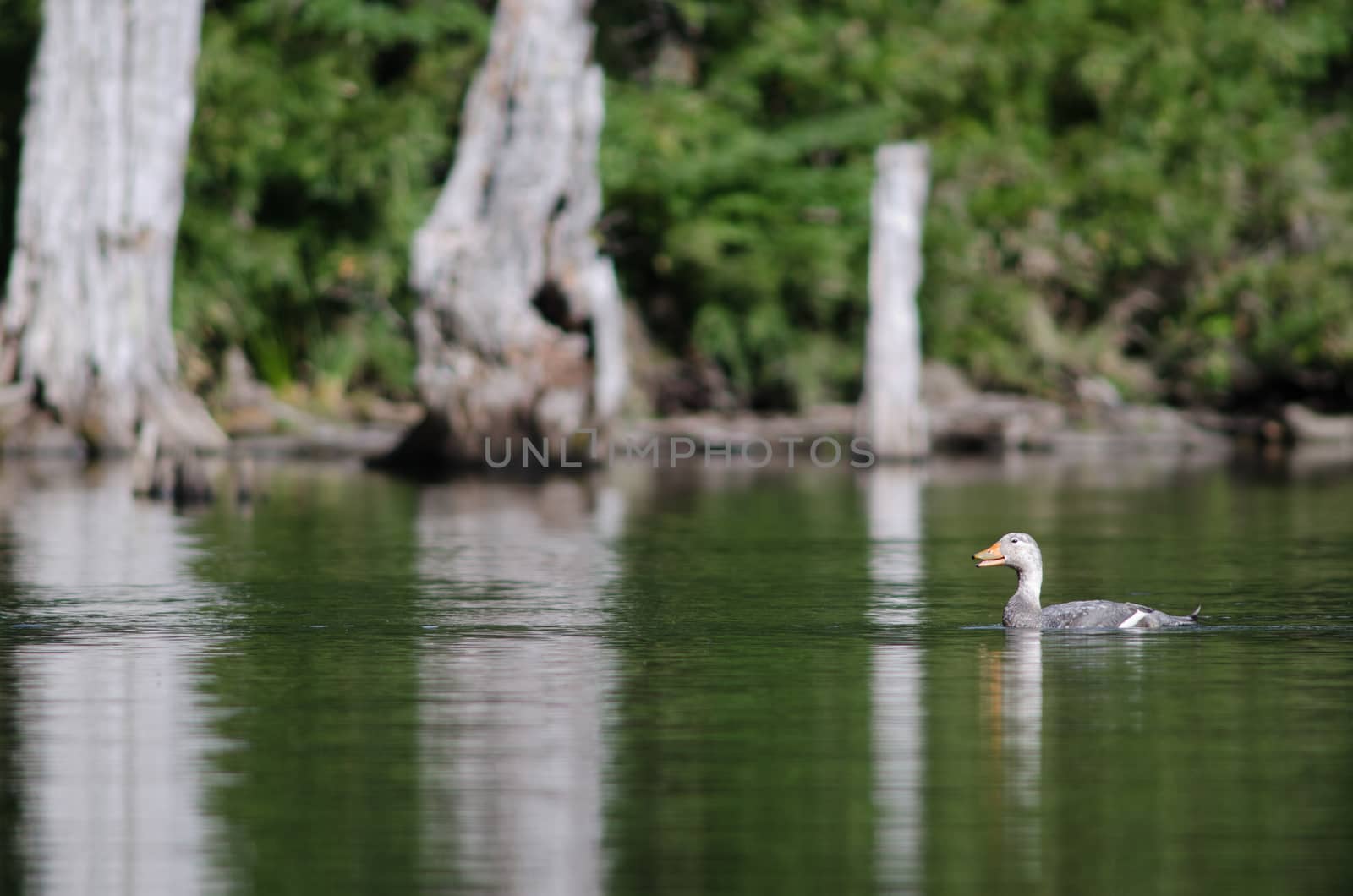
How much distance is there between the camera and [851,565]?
17.7m

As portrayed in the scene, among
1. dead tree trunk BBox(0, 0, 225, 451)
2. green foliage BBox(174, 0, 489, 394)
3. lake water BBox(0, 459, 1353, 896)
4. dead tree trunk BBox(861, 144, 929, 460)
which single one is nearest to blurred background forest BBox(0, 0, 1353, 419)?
green foliage BBox(174, 0, 489, 394)

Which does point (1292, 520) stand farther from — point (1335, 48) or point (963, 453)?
point (1335, 48)

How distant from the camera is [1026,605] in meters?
13.0

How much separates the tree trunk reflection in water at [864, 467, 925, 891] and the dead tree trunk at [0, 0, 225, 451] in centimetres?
1614

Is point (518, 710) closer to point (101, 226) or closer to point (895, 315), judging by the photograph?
point (895, 315)

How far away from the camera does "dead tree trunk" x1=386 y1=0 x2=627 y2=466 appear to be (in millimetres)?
32469

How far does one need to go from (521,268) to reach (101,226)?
6.14 metres

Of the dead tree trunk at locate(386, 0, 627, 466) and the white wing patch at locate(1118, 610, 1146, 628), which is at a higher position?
the dead tree trunk at locate(386, 0, 627, 466)

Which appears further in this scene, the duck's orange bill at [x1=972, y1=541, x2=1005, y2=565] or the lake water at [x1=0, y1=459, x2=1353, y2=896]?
the duck's orange bill at [x1=972, y1=541, x2=1005, y2=565]

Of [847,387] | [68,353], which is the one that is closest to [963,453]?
[847,387]

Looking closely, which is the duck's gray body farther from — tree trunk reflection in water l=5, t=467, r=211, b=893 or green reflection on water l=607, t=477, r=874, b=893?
tree trunk reflection in water l=5, t=467, r=211, b=893

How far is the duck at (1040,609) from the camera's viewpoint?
1296 cm

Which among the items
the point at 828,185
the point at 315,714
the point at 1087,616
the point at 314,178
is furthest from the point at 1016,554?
the point at 828,185

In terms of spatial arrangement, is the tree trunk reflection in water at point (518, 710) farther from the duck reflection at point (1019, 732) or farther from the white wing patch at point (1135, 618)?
the white wing patch at point (1135, 618)
